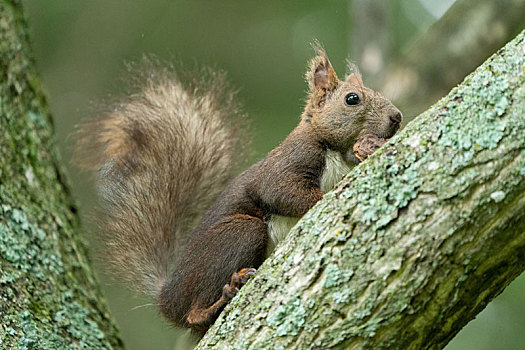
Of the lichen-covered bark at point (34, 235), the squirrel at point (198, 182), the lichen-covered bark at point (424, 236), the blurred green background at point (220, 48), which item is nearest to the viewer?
the lichen-covered bark at point (424, 236)

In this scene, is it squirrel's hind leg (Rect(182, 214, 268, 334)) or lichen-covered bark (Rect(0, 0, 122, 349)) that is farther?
squirrel's hind leg (Rect(182, 214, 268, 334))

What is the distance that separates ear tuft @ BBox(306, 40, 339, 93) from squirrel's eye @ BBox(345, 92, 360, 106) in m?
0.23

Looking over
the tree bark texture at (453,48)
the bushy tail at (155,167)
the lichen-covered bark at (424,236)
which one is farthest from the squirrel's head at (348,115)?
the lichen-covered bark at (424,236)

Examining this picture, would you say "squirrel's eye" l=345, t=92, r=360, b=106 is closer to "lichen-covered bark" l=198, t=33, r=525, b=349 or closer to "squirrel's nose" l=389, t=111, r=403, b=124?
"squirrel's nose" l=389, t=111, r=403, b=124

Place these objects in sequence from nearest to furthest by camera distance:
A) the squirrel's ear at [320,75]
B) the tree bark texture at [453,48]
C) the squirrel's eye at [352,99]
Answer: the squirrel's eye at [352,99] → the squirrel's ear at [320,75] → the tree bark texture at [453,48]

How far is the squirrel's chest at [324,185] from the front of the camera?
316 centimetres

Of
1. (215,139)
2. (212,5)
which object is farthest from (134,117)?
(212,5)

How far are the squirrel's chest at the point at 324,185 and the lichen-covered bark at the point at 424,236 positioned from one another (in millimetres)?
1125

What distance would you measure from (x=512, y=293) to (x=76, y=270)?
4.02 meters

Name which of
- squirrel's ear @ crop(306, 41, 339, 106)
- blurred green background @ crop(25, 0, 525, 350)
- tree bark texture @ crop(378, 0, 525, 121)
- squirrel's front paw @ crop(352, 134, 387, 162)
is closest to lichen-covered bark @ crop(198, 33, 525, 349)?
squirrel's front paw @ crop(352, 134, 387, 162)

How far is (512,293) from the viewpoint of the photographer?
540 cm

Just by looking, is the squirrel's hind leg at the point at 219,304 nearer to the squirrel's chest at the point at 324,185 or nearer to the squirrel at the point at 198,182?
the squirrel at the point at 198,182

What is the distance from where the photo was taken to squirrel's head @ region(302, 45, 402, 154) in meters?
3.36

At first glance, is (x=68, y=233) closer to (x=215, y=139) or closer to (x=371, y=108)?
(x=215, y=139)
